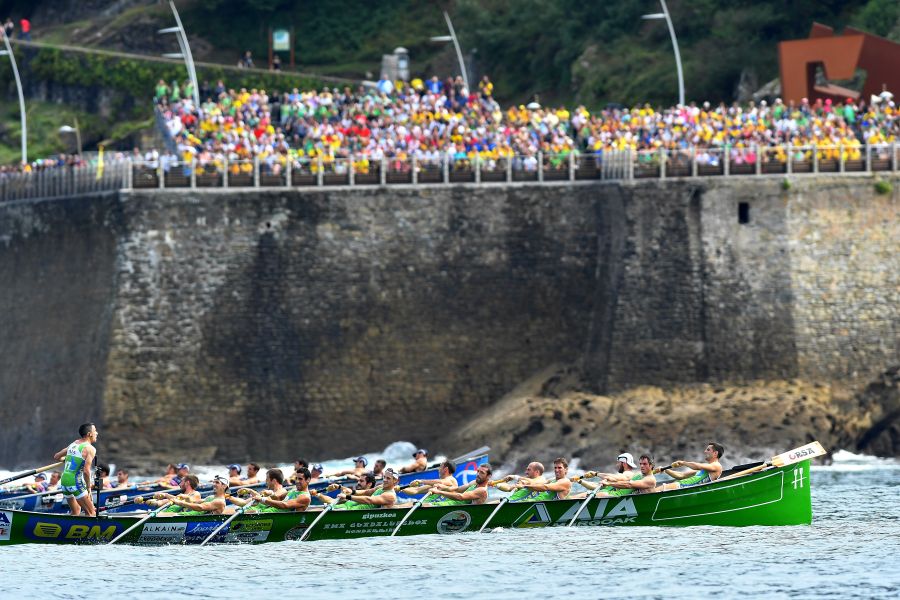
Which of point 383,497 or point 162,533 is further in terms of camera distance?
point 383,497

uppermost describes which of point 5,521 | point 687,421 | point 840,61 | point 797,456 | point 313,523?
point 840,61

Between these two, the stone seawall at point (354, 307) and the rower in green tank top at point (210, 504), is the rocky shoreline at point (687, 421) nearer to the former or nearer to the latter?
the stone seawall at point (354, 307)

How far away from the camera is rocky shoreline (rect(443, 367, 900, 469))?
2623 inches

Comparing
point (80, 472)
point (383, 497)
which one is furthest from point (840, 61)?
point (80, 472)

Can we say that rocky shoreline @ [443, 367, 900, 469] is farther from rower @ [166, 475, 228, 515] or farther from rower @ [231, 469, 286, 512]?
rower @ [166, 475, 228, 515]

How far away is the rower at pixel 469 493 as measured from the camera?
53.0 m

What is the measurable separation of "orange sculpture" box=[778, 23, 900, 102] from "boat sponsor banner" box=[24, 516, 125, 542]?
29.8 meters

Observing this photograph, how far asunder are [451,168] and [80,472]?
21.1 metres

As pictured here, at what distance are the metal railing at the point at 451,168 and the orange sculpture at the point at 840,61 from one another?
6935mm

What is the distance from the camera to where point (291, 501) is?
52.8 meters

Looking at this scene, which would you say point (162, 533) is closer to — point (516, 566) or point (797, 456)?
point (516, 566)

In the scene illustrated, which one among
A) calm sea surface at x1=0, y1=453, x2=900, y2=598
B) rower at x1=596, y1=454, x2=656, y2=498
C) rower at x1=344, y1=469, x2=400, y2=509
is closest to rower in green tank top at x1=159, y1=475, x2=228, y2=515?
calm sea surface at x1=0, y1=453, x2=900, y2=598

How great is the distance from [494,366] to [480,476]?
17.4m

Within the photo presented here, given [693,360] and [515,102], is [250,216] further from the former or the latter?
[515,102]
